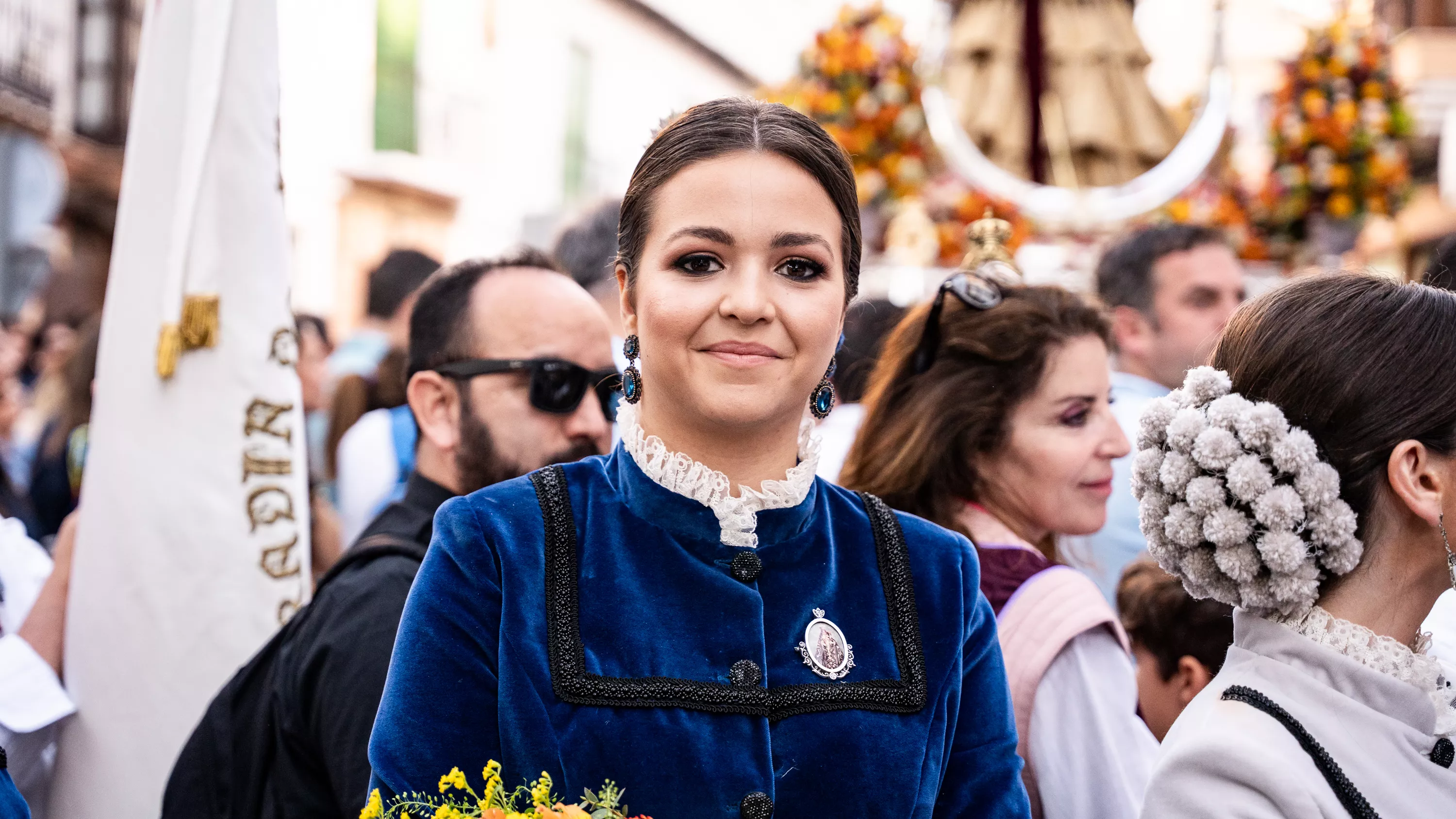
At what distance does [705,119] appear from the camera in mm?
1947

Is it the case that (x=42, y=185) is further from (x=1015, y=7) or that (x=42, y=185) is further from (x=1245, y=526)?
(x=1245, y=526)

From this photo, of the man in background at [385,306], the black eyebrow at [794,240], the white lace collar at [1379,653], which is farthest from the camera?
the man in background at [385,306]

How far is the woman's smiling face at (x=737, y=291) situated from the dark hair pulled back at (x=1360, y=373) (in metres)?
0.66

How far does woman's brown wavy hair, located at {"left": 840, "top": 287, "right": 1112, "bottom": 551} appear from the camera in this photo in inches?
118

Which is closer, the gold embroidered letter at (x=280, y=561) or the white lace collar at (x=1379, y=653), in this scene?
the white lace collar at (x=1379, y=653)

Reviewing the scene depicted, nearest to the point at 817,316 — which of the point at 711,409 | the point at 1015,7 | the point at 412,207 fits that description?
the point at 711,409

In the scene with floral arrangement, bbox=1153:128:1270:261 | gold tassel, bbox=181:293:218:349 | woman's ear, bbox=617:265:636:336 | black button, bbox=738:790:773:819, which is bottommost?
black button, bbox=738:790:773:819

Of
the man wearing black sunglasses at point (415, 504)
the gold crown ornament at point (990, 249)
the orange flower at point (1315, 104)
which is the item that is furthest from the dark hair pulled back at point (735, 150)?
the orange flower at point (1315, 104)

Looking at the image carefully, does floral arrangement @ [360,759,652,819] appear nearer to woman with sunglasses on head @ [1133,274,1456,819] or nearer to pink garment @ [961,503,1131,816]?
woman with sunglasses on head @ [1133,274,1456,819]

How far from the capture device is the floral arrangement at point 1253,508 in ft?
6.28

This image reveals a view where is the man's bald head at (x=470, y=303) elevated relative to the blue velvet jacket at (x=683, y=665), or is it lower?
elevated

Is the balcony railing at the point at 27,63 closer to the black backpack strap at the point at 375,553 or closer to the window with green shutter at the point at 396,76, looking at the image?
the window with green shutter at the point at 396,76

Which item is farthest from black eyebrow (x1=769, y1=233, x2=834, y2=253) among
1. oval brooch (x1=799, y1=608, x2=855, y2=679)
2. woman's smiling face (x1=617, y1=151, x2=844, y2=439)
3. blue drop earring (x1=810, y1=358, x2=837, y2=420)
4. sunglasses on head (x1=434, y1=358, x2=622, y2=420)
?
sunglasses on head (x1=434, y1=358, x2=622, y2=420)

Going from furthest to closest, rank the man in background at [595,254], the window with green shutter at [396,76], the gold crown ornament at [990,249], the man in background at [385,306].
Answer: the window with green shutter at [396,76] < the man in background at [385,306] < the man in background at [595,254] < the gold crown ornament at [990,249]
